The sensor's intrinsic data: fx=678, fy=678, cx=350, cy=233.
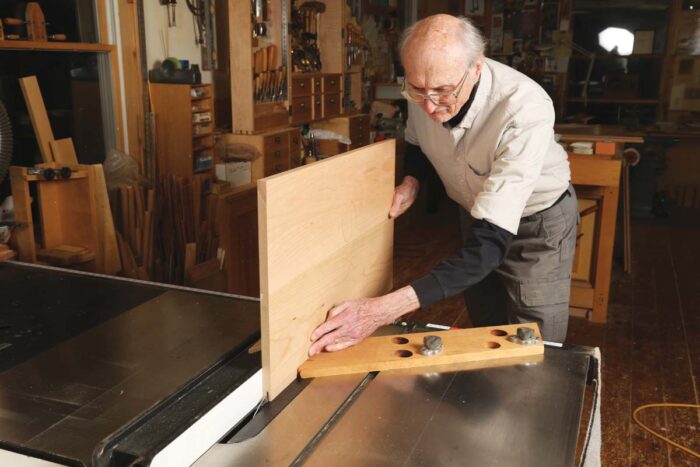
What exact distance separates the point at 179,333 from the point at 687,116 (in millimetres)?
6170

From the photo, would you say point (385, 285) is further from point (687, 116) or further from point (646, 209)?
point (687, 116)

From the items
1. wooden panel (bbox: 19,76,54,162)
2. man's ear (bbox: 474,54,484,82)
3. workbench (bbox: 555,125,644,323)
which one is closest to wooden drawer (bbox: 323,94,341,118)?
workbench (bbox: 555,125,644,323)

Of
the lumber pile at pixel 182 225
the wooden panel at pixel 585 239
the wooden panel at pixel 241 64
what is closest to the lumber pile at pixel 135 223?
the lumber pile at pixel 182 225

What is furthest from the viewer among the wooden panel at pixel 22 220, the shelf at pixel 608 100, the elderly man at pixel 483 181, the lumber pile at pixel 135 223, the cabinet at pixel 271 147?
the shelf at pixel 608 100

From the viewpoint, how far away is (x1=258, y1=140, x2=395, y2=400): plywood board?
1070 millimetres

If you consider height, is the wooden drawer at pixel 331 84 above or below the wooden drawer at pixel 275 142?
above

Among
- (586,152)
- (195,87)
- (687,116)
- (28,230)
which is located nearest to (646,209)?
(687,116)

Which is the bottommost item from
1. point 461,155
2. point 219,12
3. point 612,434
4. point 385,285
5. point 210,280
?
point 612,434

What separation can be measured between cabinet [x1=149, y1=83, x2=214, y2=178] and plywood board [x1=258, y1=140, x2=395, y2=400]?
1.77 metres

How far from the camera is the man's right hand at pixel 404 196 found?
1.65 m

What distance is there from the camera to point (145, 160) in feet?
10.3

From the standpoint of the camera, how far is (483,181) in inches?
67.3

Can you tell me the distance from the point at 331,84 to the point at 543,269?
2.68 metres

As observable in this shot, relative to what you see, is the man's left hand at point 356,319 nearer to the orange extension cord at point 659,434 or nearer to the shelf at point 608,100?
the orange extension cord at point 659,434
